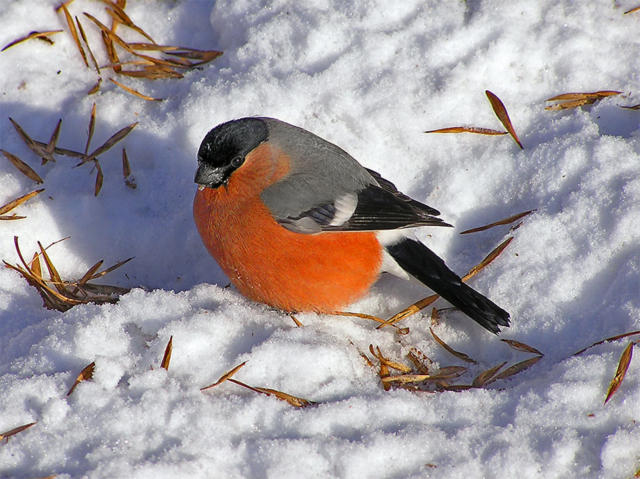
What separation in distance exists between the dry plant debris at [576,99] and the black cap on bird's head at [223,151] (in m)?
1.63

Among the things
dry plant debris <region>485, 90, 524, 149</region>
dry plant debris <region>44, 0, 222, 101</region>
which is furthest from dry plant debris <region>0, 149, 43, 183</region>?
dry plant debris <region>485, 90, 524, 149</region>

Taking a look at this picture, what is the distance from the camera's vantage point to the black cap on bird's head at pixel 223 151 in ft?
10.1

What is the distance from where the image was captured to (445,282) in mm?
3113

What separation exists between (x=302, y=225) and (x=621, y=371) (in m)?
1.42

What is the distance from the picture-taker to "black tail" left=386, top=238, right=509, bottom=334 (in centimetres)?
296

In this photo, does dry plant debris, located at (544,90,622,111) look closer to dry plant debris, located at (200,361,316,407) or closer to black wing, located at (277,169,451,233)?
black wing, located at (277,169,451,233)

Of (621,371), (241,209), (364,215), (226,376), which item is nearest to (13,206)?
(241,209)

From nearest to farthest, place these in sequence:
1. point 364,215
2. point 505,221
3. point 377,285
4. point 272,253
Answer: point 272,253 → point 364,215 → point 505,221 → point 377,285

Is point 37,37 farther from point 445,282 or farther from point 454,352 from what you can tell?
point 454,352

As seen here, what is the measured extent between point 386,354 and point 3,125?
8.24ft

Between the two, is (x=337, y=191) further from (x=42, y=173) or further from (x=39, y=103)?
(x=39, y=103)

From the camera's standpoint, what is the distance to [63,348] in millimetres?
2727

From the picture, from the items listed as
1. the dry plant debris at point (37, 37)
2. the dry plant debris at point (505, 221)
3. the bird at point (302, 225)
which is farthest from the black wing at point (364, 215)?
the dry plant debris at point (37, 37)

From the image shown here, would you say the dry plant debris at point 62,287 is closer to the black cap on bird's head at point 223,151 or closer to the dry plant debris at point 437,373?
the black cap on bird's head at point 223,151
